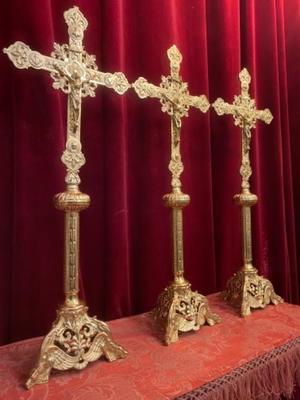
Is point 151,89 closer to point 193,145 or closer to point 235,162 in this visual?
point 193,145

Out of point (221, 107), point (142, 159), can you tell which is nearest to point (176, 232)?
point (142, 159)

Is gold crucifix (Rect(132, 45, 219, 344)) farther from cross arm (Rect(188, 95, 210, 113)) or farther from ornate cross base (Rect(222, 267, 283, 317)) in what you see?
ornate cross base (Rect(222, 267, 283, 317))

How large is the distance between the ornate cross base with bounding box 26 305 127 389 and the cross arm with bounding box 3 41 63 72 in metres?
0.56

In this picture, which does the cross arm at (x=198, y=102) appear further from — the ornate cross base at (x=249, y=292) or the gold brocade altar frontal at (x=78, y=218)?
the ornate cross base at (x=249, y=292)

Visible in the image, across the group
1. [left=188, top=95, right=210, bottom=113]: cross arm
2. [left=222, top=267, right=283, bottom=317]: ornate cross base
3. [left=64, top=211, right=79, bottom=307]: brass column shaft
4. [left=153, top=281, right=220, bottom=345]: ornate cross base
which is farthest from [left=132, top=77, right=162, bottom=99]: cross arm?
[left=222, top=267, right=283, bottom=317]: ornate cross base

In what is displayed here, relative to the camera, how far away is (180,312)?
3.08 ft

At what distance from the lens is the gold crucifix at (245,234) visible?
1.13m

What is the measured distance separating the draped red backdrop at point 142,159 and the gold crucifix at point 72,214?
20 centimetres

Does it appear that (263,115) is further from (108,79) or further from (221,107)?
(108,79)

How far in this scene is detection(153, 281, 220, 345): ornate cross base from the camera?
907 millimetres

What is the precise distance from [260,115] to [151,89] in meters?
0.50

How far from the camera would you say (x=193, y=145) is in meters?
1.33

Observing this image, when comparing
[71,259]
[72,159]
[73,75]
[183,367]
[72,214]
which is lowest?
[183,367]

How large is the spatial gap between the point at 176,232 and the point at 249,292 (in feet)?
1.19
